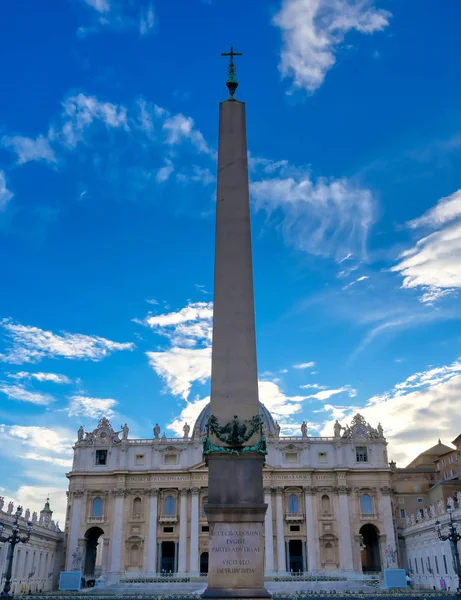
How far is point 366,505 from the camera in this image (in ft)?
230

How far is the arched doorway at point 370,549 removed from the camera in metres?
73.1

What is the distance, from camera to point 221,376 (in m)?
15.1

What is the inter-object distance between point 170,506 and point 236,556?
59651 millimetres

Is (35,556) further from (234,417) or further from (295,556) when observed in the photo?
(234,417)

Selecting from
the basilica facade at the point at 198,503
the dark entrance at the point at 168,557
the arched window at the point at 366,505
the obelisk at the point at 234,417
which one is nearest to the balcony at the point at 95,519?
the basilica facade at the point at 198,503

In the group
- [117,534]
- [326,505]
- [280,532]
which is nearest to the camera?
[280,532]

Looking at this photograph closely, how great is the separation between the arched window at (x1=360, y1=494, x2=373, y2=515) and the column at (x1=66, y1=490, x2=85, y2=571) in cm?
3093

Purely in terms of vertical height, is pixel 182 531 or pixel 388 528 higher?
pixel 388 528

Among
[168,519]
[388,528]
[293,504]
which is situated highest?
[293,504]

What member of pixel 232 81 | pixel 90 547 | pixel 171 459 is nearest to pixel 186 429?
pixel 171 459

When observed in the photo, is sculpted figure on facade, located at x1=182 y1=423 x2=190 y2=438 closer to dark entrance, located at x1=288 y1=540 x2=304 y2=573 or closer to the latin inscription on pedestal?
dark entrance, located at x1=288 y1=540 x2=304 y2=573

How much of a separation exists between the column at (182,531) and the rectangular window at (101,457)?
9951 millimetres

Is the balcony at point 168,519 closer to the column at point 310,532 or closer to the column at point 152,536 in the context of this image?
the column at point 152,536

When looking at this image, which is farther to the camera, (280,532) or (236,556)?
(280,532)
